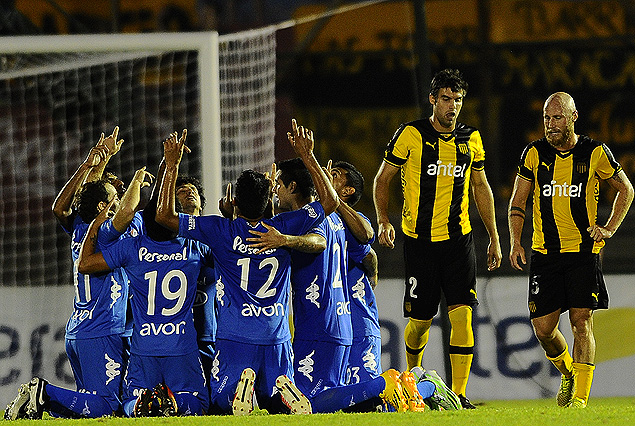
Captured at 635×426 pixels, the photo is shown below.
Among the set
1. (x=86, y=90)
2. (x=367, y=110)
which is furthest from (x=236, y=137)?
(x=367, y=110)

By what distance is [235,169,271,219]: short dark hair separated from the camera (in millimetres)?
5871

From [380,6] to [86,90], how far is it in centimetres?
504

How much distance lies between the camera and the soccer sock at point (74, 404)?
6203 mm

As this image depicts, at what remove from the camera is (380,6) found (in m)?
13.3

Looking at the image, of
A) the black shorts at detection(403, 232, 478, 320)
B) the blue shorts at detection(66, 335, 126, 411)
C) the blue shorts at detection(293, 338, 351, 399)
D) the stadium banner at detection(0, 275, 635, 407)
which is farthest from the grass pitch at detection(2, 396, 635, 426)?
the stadium banner at detection(0, 275, 635, 407)

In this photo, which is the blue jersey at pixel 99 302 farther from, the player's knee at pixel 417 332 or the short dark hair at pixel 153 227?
the player's knee at pixel 417 332

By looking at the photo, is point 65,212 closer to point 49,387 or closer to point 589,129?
point 49,387

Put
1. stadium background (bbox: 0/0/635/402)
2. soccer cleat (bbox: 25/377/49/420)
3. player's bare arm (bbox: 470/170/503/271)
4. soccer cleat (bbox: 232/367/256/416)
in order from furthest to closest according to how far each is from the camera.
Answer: stadium background (bbox: 0/0/635/402), player's bare arm (bbox: 470/170/503/271), soccer cleat (bbox: 25/377/49/420), soccer cleat (bbox: 232/367/256/416)

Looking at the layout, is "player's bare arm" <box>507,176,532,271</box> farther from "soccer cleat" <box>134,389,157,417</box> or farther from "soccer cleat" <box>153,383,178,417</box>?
"soccer cleat" <box>134,389,157,417</box>

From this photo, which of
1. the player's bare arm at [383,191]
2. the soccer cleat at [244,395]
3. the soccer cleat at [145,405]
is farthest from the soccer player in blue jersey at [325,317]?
the soccer cleat at [145,405]

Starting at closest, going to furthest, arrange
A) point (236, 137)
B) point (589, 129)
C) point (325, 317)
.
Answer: point (325, 317) → point (236, 137) → point (589, 129)

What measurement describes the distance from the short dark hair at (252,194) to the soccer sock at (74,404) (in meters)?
1.50

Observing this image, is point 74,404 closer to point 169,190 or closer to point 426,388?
point 169,190

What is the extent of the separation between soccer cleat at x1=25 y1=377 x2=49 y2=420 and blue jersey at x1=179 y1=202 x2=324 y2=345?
1124mm
